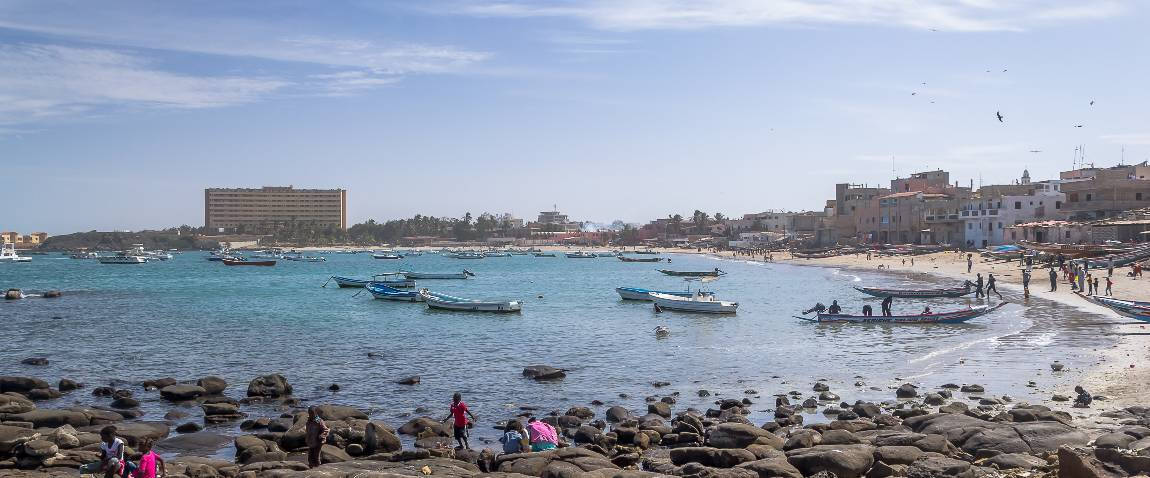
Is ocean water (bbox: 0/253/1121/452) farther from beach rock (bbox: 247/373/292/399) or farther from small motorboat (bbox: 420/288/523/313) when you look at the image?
small motorboat (bbox: 420/288/523/313)

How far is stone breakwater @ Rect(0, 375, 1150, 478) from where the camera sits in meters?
15.5

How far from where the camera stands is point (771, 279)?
282ft

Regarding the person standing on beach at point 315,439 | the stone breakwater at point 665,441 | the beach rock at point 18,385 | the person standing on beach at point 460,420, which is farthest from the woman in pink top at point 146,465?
the beach rock at point 18,385

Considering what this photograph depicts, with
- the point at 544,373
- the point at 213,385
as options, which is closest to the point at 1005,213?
the point at 544,373

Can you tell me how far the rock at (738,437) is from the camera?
1789 cm

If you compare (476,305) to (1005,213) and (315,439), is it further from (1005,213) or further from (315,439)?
(1005,213)

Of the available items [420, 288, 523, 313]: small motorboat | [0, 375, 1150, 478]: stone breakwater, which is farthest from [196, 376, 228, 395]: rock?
[420, 288, 523, 313]: small motorboat

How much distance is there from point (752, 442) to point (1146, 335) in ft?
79.2

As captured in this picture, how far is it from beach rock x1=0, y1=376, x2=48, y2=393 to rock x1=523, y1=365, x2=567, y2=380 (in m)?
14.8

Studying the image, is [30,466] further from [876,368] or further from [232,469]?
[876,368]

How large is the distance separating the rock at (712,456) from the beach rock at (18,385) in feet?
66.9

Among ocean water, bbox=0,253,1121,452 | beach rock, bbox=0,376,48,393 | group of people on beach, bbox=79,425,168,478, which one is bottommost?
ocean water, bbox=0,253,1121,452

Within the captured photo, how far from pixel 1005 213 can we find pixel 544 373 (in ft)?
271

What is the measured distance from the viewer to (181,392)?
25.6 metres
